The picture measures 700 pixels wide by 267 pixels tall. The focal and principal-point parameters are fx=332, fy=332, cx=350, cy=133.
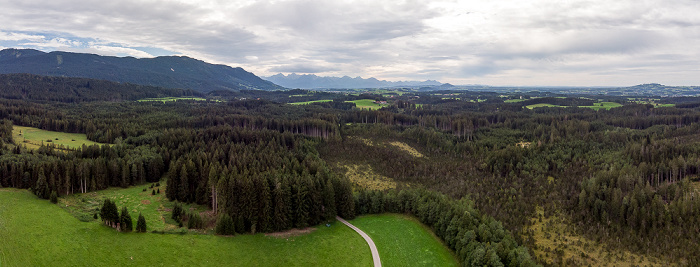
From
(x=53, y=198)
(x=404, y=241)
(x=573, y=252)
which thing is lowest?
(x=573, y=252)

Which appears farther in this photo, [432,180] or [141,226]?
[432,180]

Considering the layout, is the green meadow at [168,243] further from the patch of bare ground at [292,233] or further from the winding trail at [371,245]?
the winding trail at [371,245]

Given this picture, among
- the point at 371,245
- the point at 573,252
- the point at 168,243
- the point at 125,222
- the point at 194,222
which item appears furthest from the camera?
the point at 194,222

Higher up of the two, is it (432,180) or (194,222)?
(194,222)

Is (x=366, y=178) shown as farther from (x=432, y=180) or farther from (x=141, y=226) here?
(x=141, y=226)

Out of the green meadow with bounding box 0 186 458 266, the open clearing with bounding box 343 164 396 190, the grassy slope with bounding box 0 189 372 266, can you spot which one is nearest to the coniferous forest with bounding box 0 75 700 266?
the green meadow with bounding box 0 186 458 266

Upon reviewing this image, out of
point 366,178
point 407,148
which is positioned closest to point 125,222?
point 366,178

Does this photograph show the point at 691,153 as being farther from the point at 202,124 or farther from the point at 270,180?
the point at 202,124

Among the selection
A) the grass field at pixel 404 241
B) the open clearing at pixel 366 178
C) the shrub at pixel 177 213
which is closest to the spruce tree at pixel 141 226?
the shrub at pixel 177 213
